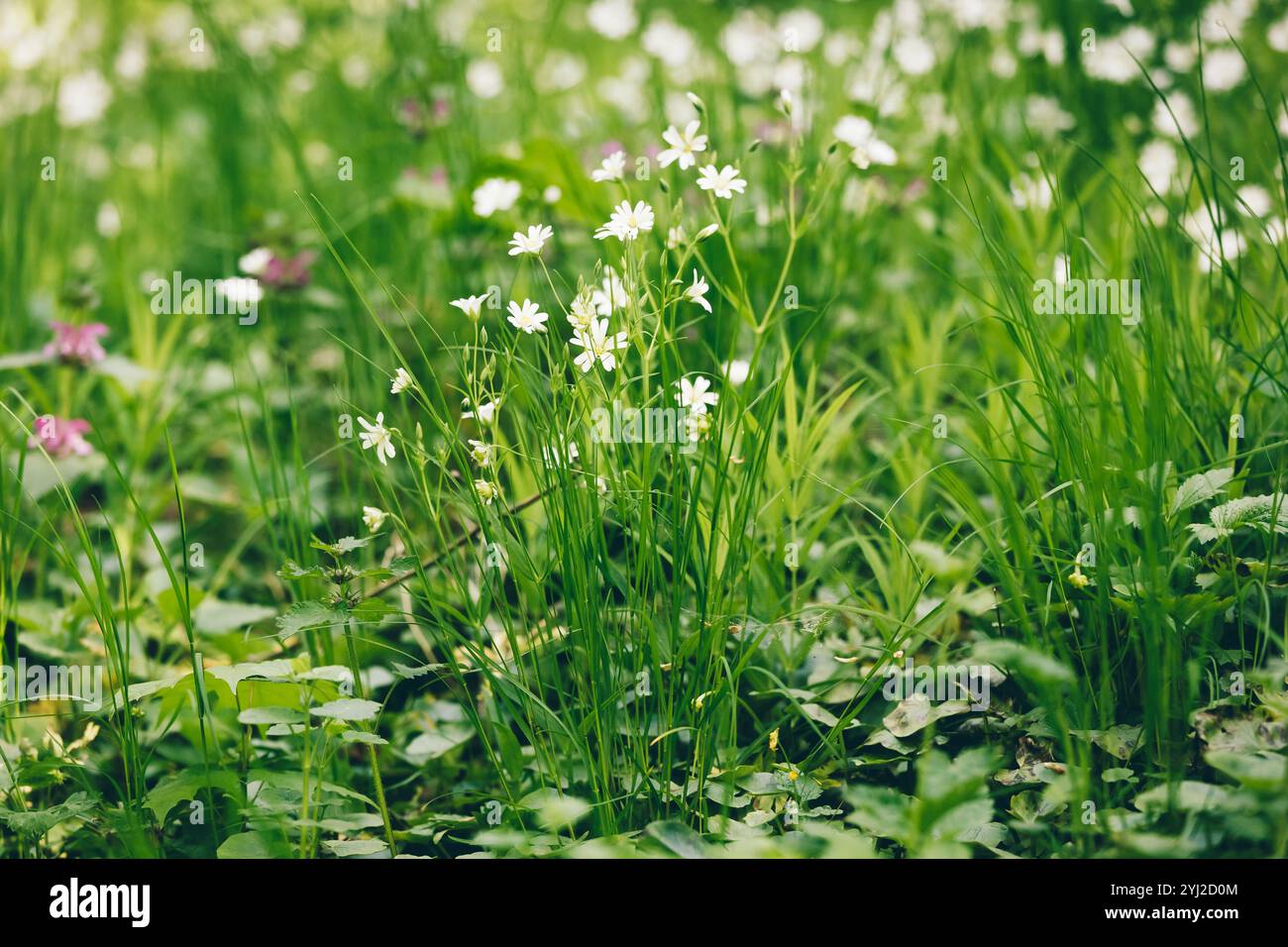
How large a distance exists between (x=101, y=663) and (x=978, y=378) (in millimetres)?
1836

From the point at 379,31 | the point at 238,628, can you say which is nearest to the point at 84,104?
the point at 379,31

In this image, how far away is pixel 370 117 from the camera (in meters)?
3.05

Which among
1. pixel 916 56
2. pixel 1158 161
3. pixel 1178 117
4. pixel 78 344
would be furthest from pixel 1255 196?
pixel 78 344

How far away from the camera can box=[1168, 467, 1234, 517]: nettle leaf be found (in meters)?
1.39

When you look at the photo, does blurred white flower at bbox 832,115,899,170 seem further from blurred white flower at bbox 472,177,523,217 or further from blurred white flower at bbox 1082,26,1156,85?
blurred white flower at bbox 1082,26,1156,85

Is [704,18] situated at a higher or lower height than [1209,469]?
higher

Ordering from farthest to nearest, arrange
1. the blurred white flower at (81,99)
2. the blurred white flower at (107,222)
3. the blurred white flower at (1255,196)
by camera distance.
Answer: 1. the blurred white flower at (81,99)
2. the blurred white flower at (107,222)
3. the blurred white flower at (1255,196)

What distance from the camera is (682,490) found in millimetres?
1381

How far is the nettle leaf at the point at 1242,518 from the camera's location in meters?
1.37

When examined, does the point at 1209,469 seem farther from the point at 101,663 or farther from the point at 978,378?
the point at 101,663

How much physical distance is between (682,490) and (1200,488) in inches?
29.0
